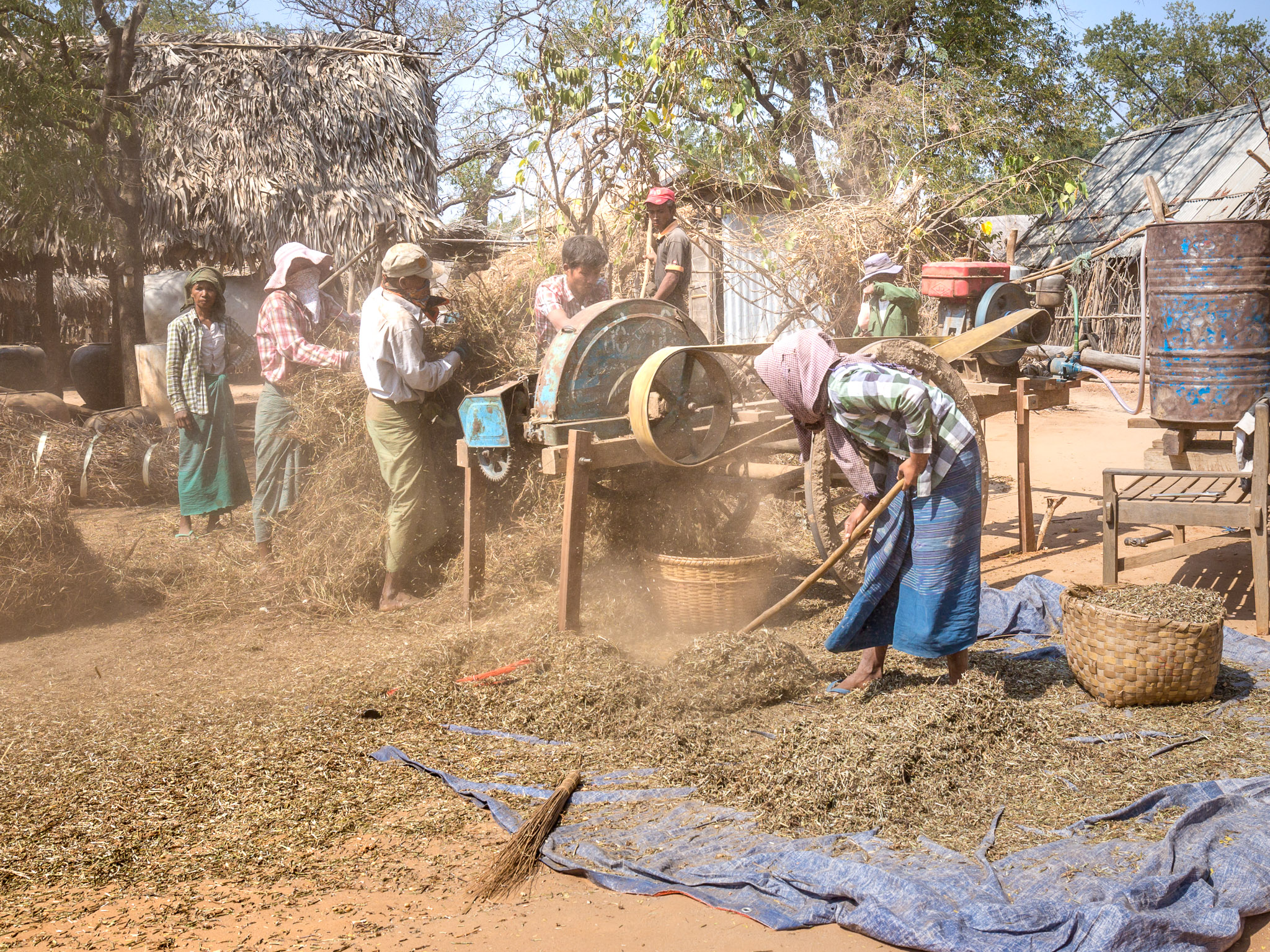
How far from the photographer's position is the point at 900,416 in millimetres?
3633

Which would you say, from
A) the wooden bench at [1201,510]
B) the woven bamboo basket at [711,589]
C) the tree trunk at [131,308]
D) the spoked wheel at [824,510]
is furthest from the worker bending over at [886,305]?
the tree trunk at [131,308]

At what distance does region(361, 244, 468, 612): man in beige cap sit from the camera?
5.04 meters

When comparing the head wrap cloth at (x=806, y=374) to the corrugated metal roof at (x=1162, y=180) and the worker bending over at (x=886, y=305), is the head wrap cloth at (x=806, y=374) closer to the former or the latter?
the worker bending over at (x=886, y=305)

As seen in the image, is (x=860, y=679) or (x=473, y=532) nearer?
(x=860, y=679)

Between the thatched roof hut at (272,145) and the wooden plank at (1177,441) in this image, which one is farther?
the thatched roof hut at (272,145)

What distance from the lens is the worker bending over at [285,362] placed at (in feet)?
18.6

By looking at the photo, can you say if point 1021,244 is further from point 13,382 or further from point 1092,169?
point 13,382

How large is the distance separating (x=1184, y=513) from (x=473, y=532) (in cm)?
344

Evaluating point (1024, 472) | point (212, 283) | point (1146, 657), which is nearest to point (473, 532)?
point (212, 283)

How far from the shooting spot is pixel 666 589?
4.93 m

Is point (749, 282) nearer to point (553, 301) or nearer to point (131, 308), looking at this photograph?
point (553, 301)

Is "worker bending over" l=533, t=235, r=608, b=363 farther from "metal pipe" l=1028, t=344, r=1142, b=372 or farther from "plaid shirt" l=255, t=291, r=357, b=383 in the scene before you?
"metal pipe" l=1028, t=344, r=1142, b=372

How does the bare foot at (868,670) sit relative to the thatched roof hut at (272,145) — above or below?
below

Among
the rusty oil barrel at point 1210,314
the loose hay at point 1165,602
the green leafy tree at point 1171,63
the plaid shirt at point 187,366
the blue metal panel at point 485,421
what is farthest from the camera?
the green leafy tree at point 1171,63
